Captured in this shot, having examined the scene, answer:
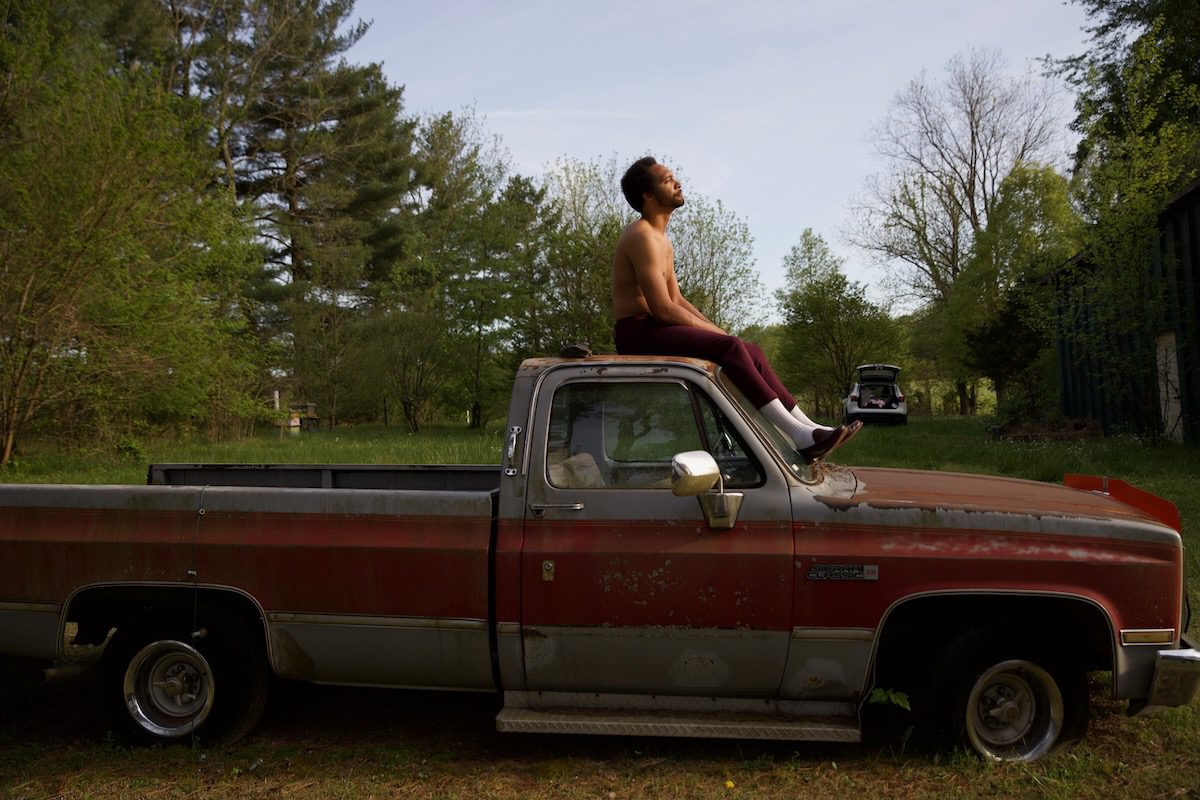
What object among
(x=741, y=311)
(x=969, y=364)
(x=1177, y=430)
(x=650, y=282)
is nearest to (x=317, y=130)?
(x=741, y=311)

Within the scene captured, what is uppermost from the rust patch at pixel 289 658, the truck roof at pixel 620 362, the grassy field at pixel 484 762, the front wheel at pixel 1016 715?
the truck roof at pixel 620 362

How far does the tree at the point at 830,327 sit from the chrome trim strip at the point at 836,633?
3711 cm

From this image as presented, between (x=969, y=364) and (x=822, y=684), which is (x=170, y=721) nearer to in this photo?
(x=822, y=684)

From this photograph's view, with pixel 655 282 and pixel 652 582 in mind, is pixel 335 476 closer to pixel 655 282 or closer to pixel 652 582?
pixel 655 282

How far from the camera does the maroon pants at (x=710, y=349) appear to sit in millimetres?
4031

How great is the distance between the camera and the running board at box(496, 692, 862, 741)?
358cm

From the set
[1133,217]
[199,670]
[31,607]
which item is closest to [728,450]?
[199,670]

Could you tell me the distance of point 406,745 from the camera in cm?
420

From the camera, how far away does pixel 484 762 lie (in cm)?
397

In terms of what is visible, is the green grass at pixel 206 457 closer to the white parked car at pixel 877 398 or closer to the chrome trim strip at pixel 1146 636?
the chrome trim strip at pixel 1146 636

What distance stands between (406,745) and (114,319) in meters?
14.8

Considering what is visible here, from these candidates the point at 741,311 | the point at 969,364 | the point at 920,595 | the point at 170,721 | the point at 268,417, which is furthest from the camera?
the point at 741,311

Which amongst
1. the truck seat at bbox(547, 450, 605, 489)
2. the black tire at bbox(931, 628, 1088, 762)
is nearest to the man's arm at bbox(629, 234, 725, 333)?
the truck seat at bbox(547, 450, 605, 489)

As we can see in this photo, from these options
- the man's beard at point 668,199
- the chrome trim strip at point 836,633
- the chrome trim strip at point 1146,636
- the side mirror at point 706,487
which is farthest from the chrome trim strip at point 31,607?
the chrome trim strip at point 1146,636
